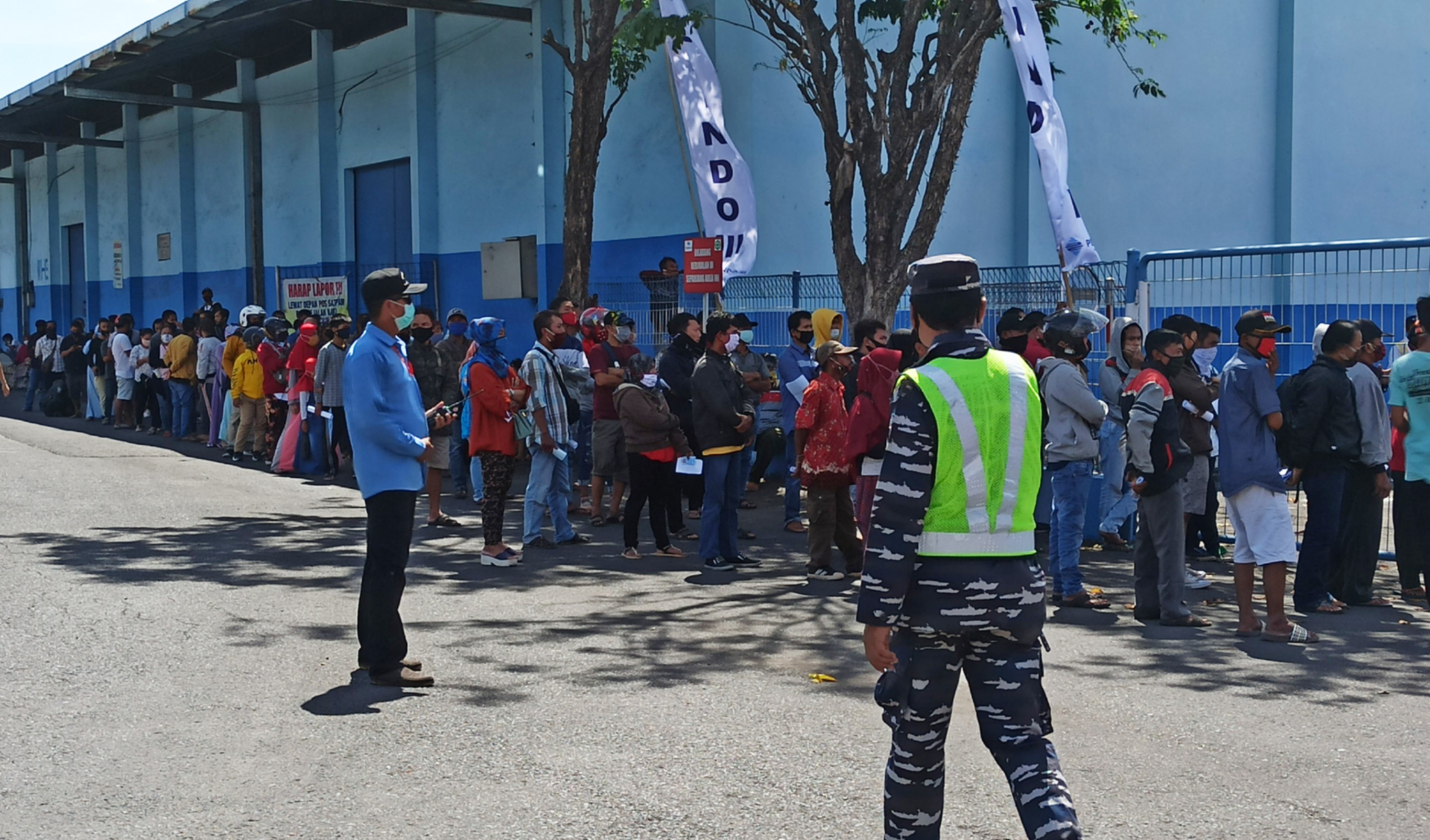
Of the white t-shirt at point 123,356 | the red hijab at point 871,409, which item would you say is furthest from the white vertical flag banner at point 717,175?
the white t-shirt at point 123,356

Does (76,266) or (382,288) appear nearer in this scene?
(382,288)

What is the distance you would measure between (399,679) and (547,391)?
4.11m

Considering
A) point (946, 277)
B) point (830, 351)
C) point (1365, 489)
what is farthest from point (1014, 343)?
point (946, 277)

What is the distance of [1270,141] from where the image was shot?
2234 centimetres

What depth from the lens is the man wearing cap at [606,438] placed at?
12430mm

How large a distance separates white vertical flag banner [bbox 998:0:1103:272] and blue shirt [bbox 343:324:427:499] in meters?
6.97

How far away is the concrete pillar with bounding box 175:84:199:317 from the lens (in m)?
32.0

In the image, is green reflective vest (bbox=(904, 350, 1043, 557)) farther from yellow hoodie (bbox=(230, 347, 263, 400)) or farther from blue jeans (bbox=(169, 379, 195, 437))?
blue jeans (bbox=(169, 379, 195, 437))

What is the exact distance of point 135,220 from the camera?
34.7 m

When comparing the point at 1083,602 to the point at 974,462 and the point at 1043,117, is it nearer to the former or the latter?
the point at 1043,117

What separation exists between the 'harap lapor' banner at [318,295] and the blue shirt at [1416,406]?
1681 cm

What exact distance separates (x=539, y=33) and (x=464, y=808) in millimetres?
17776

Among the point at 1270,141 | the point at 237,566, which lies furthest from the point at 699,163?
the point at 1270,141

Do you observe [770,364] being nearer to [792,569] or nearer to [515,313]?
[792,569]
